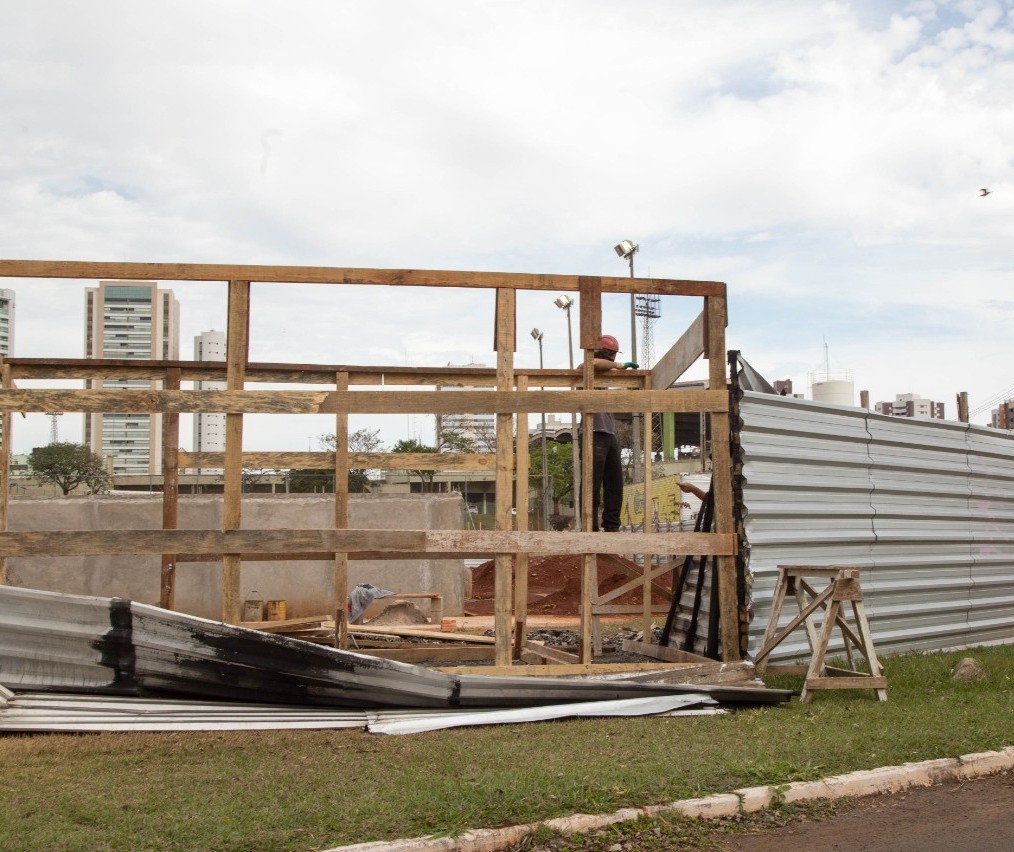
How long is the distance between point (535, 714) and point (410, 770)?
5.02 ft

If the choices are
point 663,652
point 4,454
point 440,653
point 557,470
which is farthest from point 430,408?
point 557,470

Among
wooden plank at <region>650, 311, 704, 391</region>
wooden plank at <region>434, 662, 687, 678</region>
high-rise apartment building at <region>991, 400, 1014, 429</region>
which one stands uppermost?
high-rise apartment building at <region>991, 400, 1014, 429</region>

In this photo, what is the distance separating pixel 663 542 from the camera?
7938mm

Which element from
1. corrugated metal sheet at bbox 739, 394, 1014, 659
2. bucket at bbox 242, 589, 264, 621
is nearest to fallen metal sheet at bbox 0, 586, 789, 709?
corrugated metal sheet at bbox 739, 394, 1014, 659

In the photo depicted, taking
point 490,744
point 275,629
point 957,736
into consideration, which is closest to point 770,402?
point 957,736

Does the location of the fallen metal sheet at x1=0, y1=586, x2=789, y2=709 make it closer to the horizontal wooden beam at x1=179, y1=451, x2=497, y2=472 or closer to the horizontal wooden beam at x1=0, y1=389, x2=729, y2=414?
the horizontal wooden beam at x1=0, y1=389, x2=729, y2=414

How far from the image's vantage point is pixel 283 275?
7.68m

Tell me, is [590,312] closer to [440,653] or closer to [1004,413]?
[440,653]

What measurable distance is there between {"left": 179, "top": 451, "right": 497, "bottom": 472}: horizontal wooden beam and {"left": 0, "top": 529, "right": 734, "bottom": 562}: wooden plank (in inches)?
156

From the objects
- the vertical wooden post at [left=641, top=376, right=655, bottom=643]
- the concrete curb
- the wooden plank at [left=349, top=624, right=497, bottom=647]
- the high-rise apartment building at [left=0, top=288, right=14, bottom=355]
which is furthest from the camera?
the high-rise apartment building at [left=0, top=288, right=14, bottom=355]

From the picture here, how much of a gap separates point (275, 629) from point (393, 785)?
23.2 feet

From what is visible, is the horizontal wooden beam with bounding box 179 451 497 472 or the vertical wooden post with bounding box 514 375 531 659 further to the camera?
the horizontal wooden beam with bounding box 179 451 497 472

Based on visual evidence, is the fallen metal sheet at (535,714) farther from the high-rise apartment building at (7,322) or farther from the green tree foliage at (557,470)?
the green tree foliage at (557,470)

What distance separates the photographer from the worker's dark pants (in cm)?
1025
